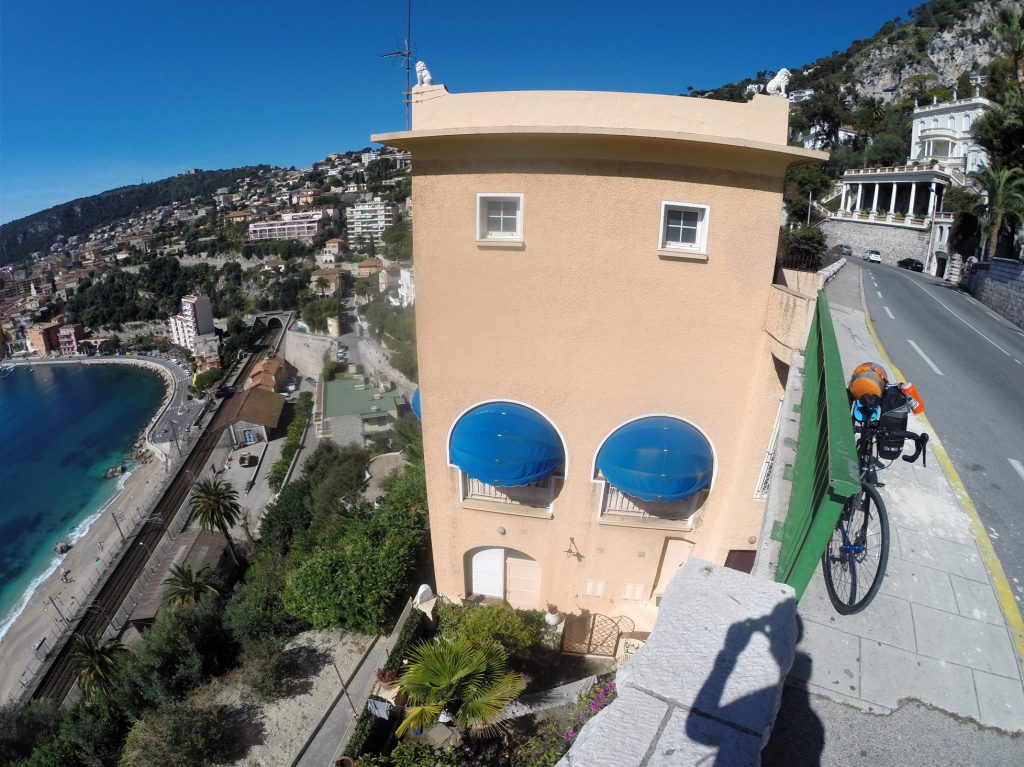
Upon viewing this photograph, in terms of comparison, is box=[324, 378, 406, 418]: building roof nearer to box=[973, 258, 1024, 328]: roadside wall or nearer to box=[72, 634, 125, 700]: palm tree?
box=[72, 634, 125, 700]: palm tree

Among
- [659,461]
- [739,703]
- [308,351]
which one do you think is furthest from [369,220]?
[739,703]

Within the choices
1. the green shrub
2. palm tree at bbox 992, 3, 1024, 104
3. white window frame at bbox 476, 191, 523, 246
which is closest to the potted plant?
the green shrub

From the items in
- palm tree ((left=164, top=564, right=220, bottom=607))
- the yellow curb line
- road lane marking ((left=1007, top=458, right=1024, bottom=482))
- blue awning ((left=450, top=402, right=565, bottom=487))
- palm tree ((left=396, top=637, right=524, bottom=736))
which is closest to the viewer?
the yellow curb line

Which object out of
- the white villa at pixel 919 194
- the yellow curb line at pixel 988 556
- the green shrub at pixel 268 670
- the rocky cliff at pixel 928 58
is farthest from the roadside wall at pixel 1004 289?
the rocky cliff at pixel 928 58

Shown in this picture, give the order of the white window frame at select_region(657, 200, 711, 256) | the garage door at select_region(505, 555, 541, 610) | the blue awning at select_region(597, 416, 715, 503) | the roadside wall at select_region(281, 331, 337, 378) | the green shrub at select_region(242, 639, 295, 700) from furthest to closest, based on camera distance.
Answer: the roadside wall at select_region(281, 331, 337, 378) → the green shrub at select_region(242, 639, 295, 700) → the garage door at select_region(505, 555, 541, 610) → the blue awning at select_region(597, 416, 715, 503) → the white window frame at select_region(657, 200, 711, 256)

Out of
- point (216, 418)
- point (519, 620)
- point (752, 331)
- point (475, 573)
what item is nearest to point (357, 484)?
point (475, 573)

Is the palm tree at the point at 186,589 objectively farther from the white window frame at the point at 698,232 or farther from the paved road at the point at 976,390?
the paved road at the point at 976,390
